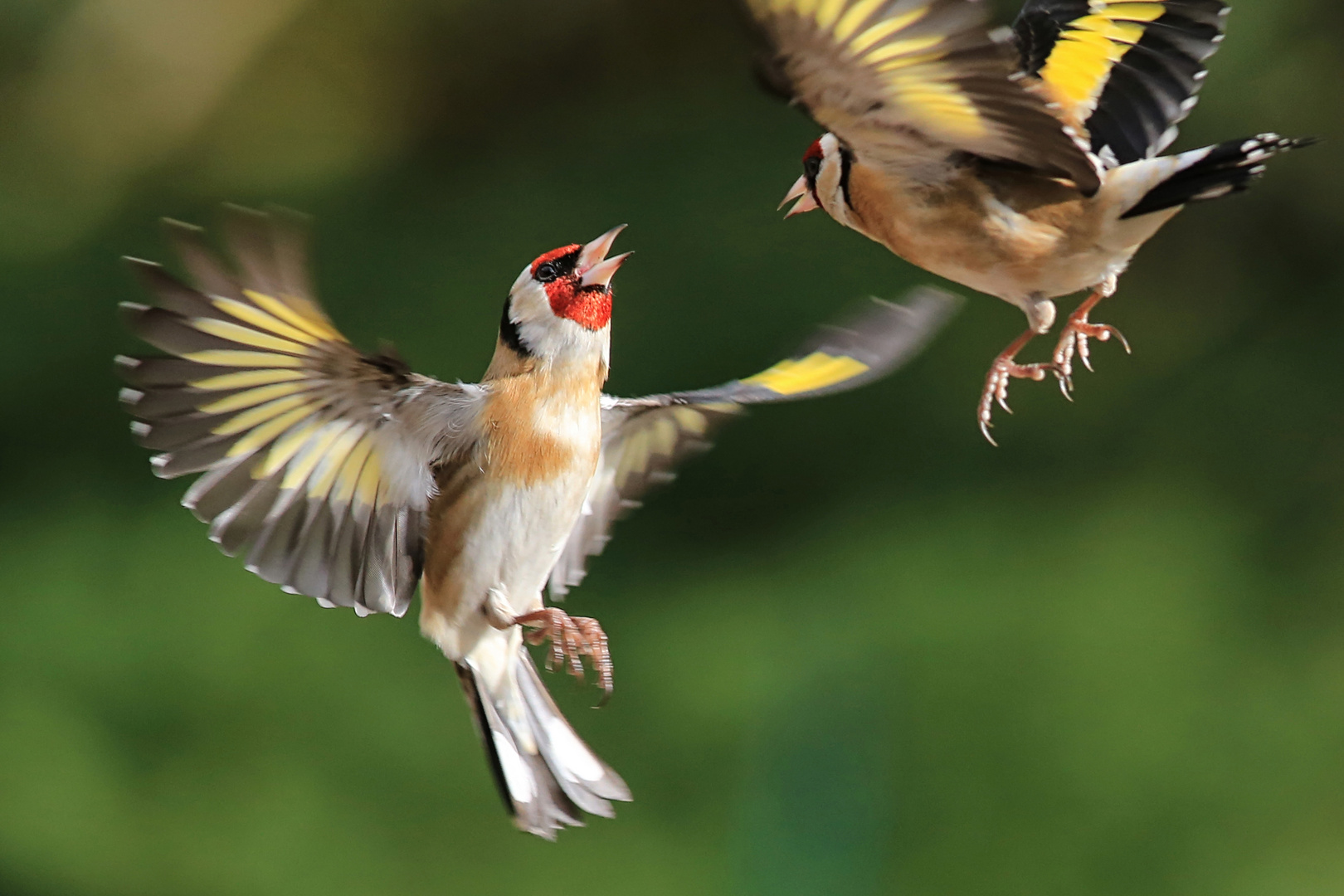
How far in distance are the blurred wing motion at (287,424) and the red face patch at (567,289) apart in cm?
10

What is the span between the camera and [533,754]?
1140 mm

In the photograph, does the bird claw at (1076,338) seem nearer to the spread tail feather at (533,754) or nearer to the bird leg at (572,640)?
the bird leg at (572,640)

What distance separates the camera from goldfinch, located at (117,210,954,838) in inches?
31.4

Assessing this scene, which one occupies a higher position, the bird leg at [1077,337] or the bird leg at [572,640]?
the bird leg at [1077,337]

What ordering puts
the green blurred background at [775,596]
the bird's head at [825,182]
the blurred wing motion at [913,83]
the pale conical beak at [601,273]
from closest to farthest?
the blurred wing motion at [913,83], the pale conical beak at [601,273], the bird's head at [825,182], the green blurred background at [775,596]

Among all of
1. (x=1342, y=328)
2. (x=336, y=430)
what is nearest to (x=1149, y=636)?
(x=1342, y=328)

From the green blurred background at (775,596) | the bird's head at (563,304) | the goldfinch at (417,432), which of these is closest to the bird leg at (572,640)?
the goldfinch at (417,432)

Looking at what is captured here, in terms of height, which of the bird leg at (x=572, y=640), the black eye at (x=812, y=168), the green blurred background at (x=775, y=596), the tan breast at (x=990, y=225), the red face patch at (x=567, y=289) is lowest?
the green blurred background at (x=775, y=596)

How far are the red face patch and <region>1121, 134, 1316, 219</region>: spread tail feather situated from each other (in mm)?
315

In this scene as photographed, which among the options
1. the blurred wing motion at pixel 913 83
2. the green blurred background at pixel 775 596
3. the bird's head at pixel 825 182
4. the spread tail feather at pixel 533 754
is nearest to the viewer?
the blurred wing motion at pixel 913 83

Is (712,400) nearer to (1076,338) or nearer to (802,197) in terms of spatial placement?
(802,197)

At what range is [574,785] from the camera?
3.68ft

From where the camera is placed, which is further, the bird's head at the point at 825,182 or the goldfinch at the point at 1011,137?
the bird's head at the point at 825,182

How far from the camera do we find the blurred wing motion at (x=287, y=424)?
0.77 meters
